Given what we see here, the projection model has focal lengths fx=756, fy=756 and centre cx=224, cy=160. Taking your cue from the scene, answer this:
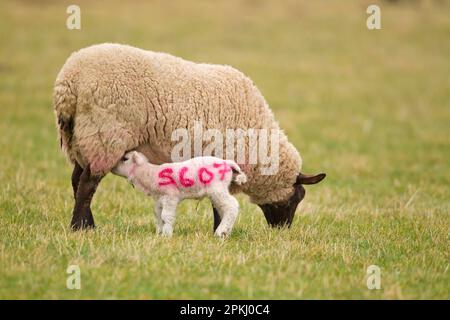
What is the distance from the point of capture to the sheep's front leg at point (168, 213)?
7109mm

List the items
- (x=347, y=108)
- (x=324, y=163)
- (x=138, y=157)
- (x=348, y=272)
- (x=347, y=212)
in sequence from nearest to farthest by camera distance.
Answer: (x=348, y=272) < (x=138, y=157) < (x=347, y=212) < (x=324, y=163) < (x=347, y=108)

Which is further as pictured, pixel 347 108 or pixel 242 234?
pixel 347 108

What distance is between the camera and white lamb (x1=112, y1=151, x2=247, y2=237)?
7.08m

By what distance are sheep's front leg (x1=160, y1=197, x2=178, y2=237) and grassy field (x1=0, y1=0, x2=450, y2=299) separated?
0.22 metres

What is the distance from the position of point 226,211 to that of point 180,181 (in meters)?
0.54

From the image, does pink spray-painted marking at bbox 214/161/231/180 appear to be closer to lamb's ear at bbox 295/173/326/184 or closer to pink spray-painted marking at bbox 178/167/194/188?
pink spray-painted marking at bbox 178/167/194/188

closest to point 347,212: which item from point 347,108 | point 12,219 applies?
point 12,219

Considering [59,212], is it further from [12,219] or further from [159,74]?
[159,74]

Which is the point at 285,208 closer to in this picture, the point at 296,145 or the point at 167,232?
the point at 167,232

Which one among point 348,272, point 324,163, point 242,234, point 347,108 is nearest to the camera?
point 348,272

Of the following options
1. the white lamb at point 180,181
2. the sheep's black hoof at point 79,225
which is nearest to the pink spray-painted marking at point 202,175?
the white lamb at point 180,181

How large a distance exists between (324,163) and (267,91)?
7223 millimetres

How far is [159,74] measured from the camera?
7.40 m

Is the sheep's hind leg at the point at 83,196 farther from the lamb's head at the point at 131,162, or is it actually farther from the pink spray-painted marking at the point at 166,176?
the pink spray-painted marking at the point at 166,176
